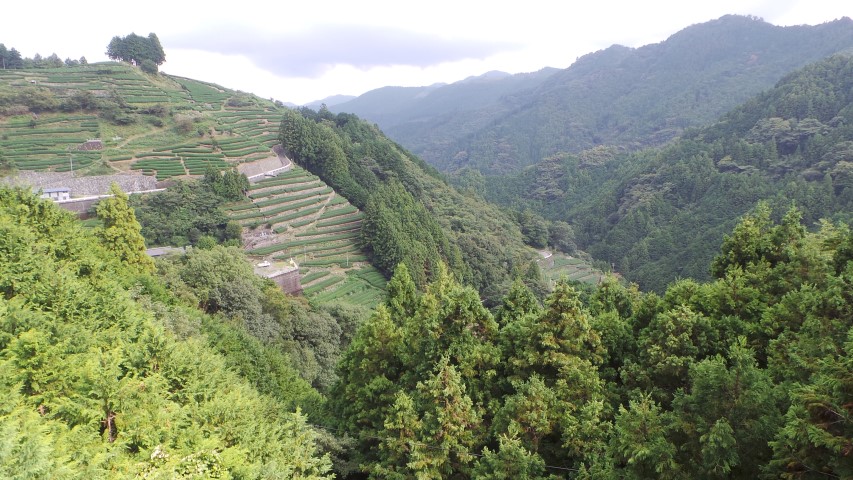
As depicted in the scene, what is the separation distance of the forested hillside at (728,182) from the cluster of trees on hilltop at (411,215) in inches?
905

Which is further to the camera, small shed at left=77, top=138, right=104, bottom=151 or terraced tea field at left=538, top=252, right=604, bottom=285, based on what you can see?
terraced tea field at left=538, top=252, right=604, bottom=285

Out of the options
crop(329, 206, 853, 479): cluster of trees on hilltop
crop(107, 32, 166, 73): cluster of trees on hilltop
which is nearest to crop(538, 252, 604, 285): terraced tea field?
crop(329, 206, 853, 479): cluster of trees on hilltop

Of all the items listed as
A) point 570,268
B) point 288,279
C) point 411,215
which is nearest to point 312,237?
Answer: point 288,279

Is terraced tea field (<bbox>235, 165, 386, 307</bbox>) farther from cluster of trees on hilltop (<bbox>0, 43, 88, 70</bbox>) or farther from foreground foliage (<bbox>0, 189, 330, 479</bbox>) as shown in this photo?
cluster of trees on hilltop (<bbox>0, 43, 88, 70</bbox>)

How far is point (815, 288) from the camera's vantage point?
12.5 metres

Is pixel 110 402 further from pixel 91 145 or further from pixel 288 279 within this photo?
pixel 91 145

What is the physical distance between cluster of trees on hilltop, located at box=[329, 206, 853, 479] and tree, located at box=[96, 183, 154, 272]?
1693 cm

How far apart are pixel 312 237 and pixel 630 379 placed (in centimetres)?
4012

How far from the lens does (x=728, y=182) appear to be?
3081 inches

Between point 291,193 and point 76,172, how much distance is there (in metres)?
21.6

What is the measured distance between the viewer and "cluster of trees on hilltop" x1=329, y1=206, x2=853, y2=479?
8.92 metres

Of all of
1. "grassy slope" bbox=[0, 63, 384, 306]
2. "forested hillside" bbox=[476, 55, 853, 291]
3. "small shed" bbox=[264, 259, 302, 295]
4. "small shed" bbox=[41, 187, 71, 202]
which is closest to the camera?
"small shed" bbox=[264, 259, 302, 295]

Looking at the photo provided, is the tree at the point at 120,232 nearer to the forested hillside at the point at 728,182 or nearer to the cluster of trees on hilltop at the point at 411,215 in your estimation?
the cluster of trees on hilltop at the point at 411,215

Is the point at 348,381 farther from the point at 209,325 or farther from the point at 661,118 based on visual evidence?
the point at 661,118
